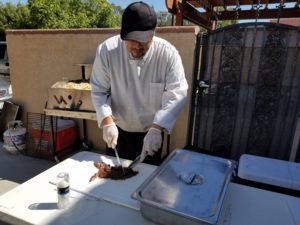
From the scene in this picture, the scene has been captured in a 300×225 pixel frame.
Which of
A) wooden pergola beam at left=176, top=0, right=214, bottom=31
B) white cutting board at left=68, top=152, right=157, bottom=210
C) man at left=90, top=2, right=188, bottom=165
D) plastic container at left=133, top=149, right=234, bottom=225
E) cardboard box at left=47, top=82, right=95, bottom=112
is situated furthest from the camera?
wooden pergola beam at left=176, top=0, right=214, bottom=31

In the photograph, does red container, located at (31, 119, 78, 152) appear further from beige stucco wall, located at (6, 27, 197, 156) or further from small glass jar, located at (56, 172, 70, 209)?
small glass jar, located at (56, 172, 70, 209)

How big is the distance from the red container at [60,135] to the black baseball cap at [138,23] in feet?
8.04

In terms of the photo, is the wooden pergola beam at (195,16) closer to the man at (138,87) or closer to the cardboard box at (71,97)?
the cardboard box at (71,97)

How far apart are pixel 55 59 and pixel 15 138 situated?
1302 mm

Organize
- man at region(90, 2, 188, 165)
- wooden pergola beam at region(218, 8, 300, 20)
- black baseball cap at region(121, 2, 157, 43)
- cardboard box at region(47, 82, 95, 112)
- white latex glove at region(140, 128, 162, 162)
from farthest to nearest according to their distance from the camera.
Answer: wooden pergola beam at region(218, 8, 300, 20) → cardboard box at region(47, 82, 95, 112) → man at region(90, 2, 188, 165) → white latex glove at region(140, 128, 162, 162) → black baseball cap at region(121, 2, 157, 43)

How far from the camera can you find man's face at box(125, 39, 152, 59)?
5.07 feet

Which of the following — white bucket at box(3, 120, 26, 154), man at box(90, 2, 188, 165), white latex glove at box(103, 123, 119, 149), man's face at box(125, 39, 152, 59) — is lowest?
white bucket at box(3, 120, 26, 154)

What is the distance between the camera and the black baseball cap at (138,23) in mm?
1424

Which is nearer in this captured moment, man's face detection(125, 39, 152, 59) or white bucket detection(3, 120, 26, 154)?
man's face detection(125, 39, 152, 59)

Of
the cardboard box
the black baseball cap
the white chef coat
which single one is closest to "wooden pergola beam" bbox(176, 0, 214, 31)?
the cardboard box

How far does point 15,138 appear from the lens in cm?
348

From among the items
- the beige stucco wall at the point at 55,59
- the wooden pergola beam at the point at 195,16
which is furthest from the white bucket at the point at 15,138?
the wooden pergola beam at the point at 195,16

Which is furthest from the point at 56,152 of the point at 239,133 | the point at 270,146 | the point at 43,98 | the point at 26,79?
the point at 270,146

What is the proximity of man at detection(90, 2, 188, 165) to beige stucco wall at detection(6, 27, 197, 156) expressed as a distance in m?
1.16
